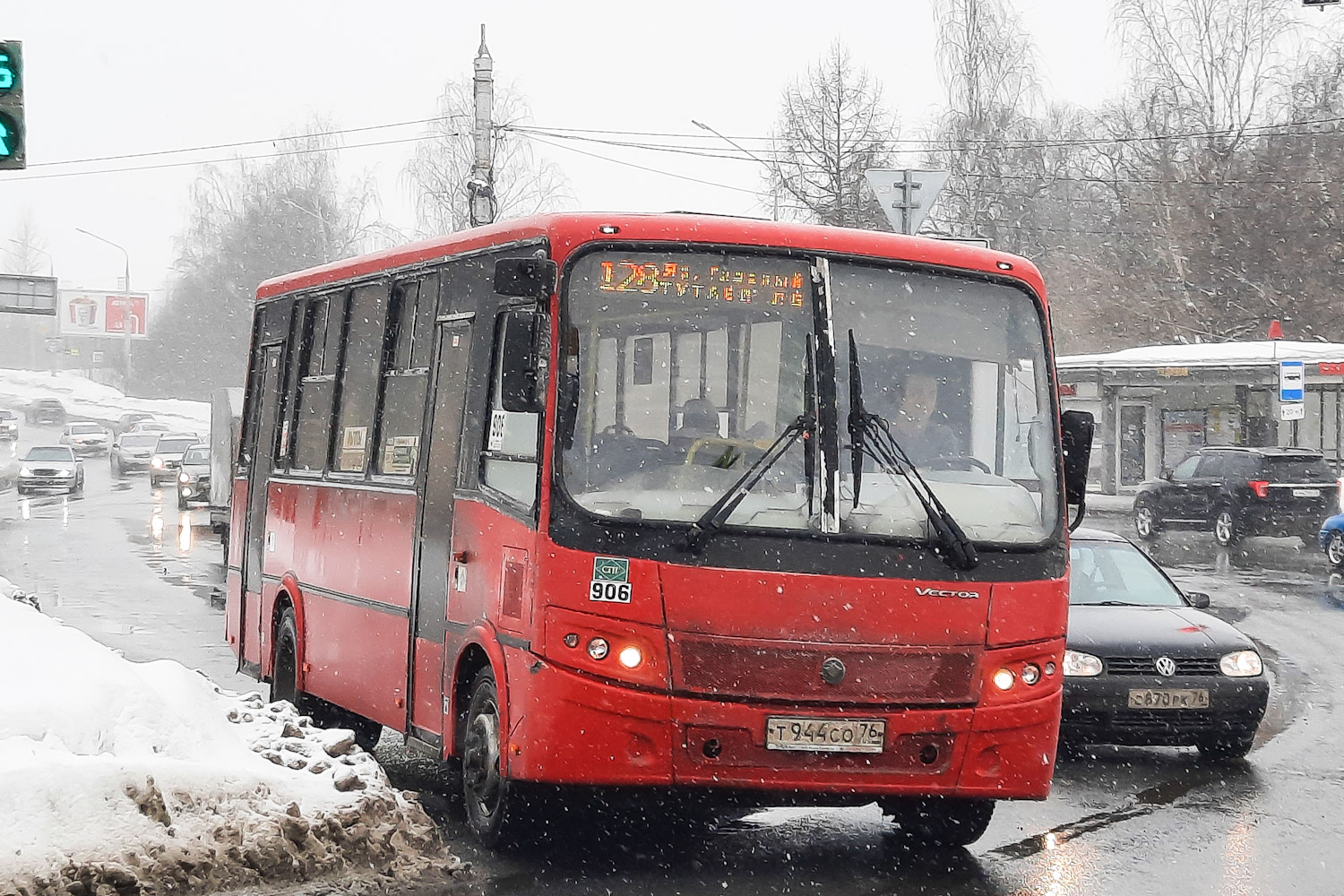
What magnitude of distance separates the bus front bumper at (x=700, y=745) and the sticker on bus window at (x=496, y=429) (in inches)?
42.4

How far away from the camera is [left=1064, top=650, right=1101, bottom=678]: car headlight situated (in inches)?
421

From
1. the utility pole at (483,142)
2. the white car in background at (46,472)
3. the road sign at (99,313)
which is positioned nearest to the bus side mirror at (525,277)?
the utility pole at (483,142)

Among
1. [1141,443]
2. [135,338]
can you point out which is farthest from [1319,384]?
[135,338]

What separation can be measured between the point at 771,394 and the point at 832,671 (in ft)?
3.74

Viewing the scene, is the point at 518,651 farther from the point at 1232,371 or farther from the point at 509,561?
the point at 1232,371

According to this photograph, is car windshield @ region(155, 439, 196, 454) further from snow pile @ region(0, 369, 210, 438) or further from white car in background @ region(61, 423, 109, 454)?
snow pile @ region(0, 369, 210, 438)

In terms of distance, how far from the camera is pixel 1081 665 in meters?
10.7

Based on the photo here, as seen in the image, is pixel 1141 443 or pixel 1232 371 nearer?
pixel 1232 371

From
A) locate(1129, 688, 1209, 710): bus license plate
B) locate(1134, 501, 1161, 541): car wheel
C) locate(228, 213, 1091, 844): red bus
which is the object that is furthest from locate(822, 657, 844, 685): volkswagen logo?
locate(1134, 501, 1161, 541): car wheel

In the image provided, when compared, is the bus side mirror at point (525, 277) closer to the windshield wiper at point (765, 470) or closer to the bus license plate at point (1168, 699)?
the windshield wiper at point (765, 470)

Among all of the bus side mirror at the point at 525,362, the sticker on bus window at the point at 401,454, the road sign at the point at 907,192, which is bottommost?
the sticker on bus window at the point at 401,454

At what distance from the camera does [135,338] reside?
125562 mm

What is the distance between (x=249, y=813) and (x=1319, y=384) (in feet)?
126

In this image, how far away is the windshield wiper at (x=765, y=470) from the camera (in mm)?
7090
